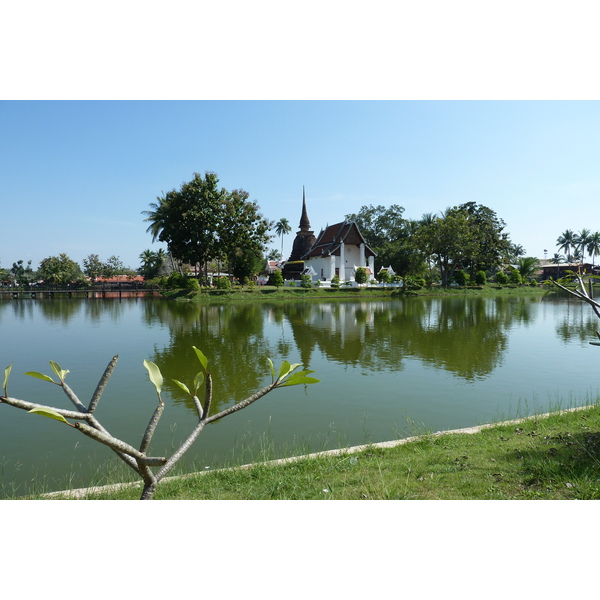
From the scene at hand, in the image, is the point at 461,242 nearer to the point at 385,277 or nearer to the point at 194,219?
the point at 385,277

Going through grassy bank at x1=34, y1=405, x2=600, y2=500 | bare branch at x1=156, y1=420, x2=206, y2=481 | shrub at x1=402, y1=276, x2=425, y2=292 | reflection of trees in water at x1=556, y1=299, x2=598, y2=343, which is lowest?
reflection of trees in water at x1=556, y1=299, x2=598, y2=343

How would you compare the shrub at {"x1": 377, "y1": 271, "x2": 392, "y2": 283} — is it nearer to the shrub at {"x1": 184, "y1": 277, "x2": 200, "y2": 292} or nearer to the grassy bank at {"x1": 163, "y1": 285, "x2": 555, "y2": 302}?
the grassy bank at {"x1": 163, "y1": 285, "x2": 555, "y2": 302}

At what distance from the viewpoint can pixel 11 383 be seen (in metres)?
8.77

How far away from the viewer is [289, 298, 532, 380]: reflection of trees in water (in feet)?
34.4

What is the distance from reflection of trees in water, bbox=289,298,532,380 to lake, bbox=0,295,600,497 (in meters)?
0.08

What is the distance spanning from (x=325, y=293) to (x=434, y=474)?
115 ft

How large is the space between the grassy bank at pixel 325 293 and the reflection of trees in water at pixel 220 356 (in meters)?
14.5

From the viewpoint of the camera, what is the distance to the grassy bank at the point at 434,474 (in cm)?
298

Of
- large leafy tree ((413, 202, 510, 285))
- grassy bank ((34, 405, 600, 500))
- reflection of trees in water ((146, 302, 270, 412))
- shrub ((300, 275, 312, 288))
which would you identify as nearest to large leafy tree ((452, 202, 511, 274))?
large leafy tree ((413, 202, 510, 285))

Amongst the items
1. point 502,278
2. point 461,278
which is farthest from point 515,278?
point 461,278

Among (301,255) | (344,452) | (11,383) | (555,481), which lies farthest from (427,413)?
(301,255)

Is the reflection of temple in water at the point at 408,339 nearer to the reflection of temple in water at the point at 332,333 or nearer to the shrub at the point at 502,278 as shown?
the reflection of temple in water at the point at 332,333

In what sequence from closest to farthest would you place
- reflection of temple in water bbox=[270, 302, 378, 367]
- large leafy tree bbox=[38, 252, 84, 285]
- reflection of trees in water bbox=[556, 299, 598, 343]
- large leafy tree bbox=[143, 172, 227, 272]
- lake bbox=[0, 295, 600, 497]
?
lake bbox=[0, 295, 600, 497]
reflection of temple in water bbox=[270, 302, 378, 367]
reflection of trees in water bbox=[556, 299, 598, 343]
large leafy tree bbox=[143, 172, 227, 272]
large leafy tree bbox=[38, 252, 84, 285]

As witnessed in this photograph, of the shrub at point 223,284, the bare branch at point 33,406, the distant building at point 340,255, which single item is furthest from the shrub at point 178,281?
the bare branch at point 33,406
